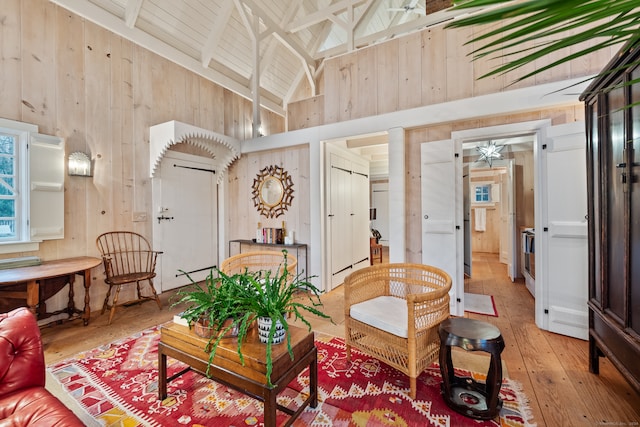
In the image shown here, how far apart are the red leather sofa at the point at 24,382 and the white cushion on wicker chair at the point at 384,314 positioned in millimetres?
1612

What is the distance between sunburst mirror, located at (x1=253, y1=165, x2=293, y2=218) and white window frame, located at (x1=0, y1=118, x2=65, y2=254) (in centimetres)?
238

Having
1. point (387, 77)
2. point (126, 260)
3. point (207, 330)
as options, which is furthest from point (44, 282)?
point (387, 77)

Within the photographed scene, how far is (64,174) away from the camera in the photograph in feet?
10.4

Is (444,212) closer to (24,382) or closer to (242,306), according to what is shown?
(242,306)

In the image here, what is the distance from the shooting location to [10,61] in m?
2.83

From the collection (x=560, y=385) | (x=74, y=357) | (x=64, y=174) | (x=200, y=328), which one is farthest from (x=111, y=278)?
(x=560, y=385)

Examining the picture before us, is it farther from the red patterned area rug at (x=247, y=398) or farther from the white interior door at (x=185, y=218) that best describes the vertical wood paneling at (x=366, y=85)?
the red patterned area rug at (x=247, y=398)

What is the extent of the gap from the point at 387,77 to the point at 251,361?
3.52 meters

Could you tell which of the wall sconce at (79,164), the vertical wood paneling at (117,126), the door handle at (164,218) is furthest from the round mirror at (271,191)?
the wall sconce at (79,164)

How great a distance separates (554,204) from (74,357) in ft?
14.5

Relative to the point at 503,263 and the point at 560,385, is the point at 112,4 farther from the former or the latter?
the point at 503,263

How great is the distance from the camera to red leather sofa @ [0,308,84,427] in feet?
3.92

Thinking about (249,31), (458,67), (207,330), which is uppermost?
(249,31)

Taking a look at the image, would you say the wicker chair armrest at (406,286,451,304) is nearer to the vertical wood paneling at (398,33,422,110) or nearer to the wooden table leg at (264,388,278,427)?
the wooden table leg at (264,388,278,427)
